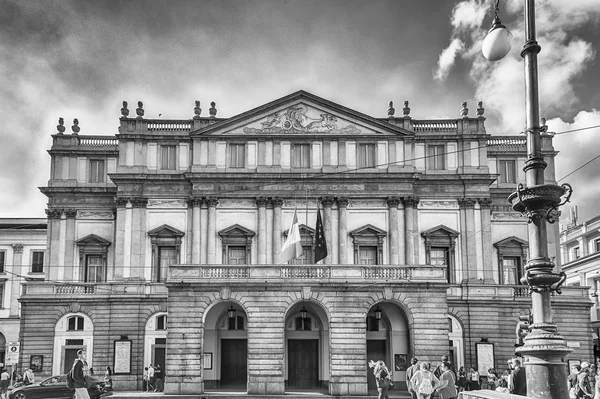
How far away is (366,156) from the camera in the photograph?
46531 mm

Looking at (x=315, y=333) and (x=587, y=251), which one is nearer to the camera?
(x=315, y=333)

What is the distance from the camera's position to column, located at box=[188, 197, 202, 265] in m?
45.0

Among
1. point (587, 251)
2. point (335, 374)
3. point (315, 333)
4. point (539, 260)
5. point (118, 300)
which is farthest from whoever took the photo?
point (587, 251)

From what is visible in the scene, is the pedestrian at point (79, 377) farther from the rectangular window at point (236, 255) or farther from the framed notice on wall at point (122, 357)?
the rectangular window at point (236, 255)

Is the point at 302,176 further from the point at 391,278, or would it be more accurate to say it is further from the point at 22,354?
the point at 22,354

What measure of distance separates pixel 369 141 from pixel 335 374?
1674 centimetres

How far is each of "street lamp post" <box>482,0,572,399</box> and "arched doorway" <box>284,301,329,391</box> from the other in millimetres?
27723

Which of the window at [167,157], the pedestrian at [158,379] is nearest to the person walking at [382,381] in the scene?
the pedestrian at [158,379]

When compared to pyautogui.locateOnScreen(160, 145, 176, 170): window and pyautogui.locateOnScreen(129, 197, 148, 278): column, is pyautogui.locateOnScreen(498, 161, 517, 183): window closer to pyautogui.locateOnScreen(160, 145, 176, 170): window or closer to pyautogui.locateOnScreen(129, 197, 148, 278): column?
pyautogui.locateOnScreen(160, 145, 176, 170): window

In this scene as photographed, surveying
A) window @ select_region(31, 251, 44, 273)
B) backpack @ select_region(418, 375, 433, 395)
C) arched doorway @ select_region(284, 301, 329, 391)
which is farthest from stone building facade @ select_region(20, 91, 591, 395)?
window @ select_region(31, 251, 44, 273)

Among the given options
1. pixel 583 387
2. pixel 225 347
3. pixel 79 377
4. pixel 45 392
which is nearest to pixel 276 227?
pixel 225 347

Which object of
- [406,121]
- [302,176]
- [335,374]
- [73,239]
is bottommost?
[335,374]

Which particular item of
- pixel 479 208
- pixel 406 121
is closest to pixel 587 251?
pixel 479 208

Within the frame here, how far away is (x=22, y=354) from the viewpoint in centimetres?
4409
